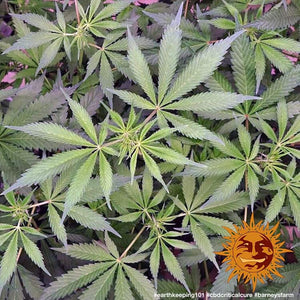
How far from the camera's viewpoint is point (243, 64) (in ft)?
2.96

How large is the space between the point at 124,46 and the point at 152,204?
0.40 metres

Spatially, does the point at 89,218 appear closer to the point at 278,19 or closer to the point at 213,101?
the point at 213,101

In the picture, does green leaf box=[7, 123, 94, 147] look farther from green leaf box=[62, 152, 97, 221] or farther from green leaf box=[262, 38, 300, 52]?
green leaf box=[262, 38, 300, 52]

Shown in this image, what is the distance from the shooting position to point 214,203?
3.05ft

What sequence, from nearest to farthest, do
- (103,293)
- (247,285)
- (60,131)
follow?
(60,131)
(103,293)
(247,285)

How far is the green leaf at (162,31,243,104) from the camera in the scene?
2.49ft

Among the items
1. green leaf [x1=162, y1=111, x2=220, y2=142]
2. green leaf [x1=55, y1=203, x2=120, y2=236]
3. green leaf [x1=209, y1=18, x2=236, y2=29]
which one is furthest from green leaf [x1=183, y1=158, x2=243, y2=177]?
green leaf [x1=209, y1=18, x2=236, y2=29]

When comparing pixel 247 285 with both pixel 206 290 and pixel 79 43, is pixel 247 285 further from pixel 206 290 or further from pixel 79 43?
pixel 79 43

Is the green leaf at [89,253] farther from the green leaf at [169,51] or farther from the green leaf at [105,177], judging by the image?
the green leaf at [169,51]

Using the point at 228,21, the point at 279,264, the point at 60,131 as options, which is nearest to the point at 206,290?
the point at 279,264

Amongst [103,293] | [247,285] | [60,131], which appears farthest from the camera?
[247,285]

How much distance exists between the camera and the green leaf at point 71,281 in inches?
35.1

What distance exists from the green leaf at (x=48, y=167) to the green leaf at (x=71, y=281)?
11.2 inches

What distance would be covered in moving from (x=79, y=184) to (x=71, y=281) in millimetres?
290
